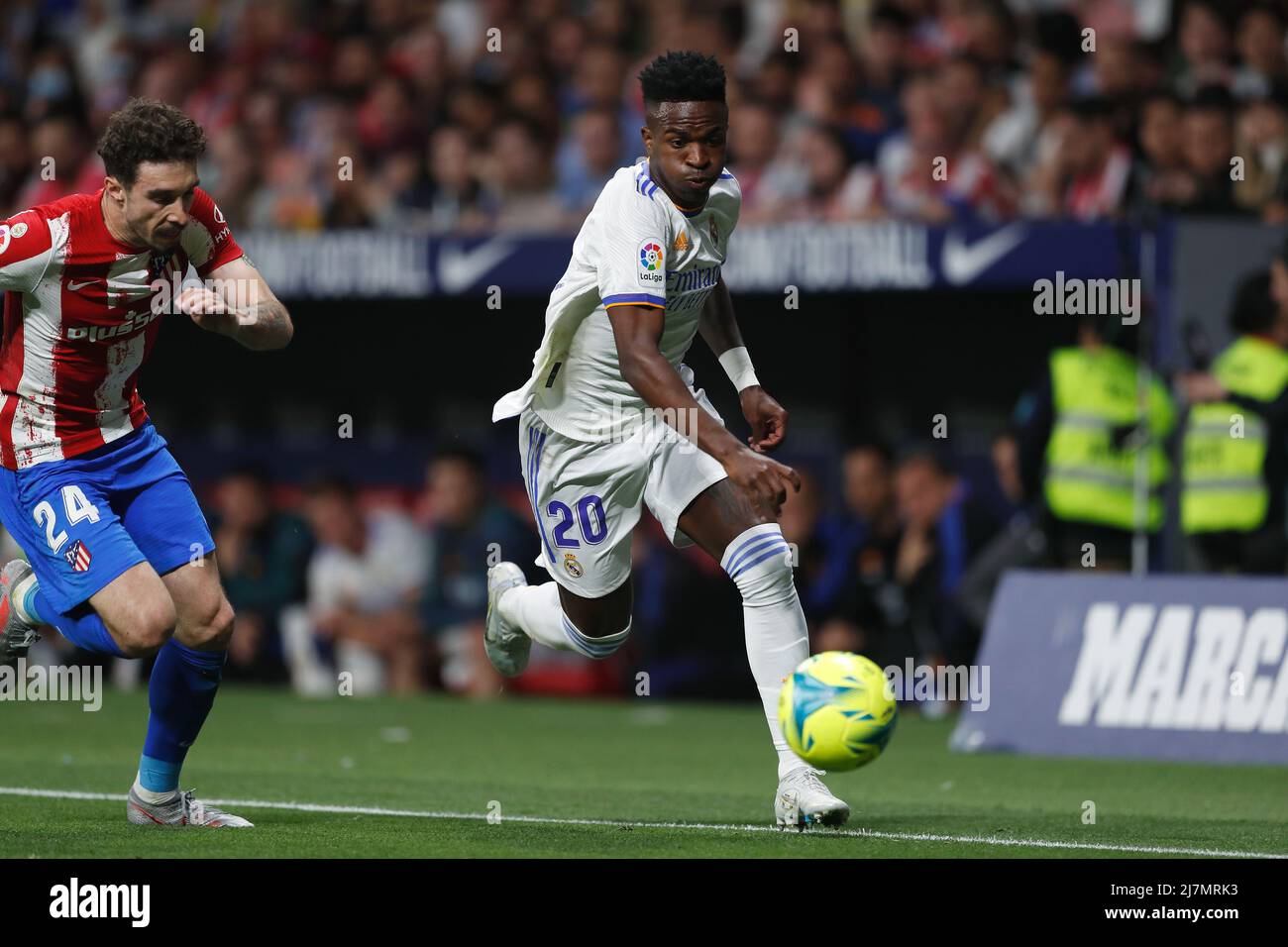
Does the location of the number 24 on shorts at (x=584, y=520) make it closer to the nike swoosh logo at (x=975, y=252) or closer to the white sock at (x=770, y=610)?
the white sock at (x=770, y=610)

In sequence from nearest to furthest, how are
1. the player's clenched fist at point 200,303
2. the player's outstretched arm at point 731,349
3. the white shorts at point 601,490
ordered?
1. the player's clenched fist at point 200,303
2. the white shorts at point 601,490
3. the player's outstretched arm at point 731,349

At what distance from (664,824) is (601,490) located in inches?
46.6

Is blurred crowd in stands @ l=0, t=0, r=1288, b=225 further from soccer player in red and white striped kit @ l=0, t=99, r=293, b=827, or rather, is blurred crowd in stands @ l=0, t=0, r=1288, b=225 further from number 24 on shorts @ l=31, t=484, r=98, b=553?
number 24 on shorts @ l=31, t=484, r=98, b=553

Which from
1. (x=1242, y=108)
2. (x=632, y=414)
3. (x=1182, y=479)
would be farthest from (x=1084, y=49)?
(x=632, y=414)

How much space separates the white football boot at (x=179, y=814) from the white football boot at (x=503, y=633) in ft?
5.27

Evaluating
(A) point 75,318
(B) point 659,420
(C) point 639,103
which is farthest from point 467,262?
(A) point 75,318

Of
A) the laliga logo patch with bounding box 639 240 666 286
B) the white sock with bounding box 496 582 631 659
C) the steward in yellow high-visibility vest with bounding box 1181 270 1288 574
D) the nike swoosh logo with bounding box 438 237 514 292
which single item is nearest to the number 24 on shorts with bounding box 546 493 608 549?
the white sock with bounding box 496 582 631 659

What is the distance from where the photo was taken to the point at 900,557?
13117 mm

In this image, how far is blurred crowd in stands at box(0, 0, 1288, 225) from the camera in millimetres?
12359

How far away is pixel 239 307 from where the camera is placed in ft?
21.9

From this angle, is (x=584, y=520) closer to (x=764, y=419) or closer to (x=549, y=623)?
Result: (x=549, y=623)

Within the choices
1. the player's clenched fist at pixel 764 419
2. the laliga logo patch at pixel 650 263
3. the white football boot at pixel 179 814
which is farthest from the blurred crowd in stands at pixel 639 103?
the white football boot at pixel 179 814

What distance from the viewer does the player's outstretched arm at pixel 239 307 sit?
6387mm

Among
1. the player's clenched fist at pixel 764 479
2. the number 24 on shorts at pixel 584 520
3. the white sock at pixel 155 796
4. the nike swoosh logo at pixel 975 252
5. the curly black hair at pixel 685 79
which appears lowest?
the white sock at pixel 155 796
